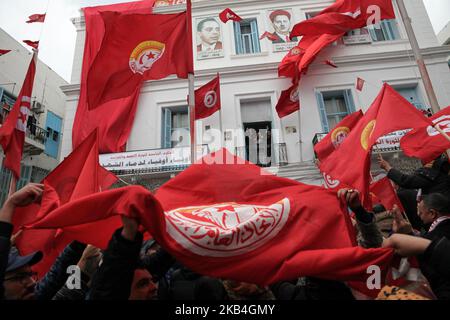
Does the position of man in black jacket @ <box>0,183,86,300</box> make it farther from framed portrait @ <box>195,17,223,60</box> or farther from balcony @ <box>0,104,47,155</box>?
balcony @ <box>0,104,47,155</box>

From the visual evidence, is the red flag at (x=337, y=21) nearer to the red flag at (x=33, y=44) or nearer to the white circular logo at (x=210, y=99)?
the white circular logo at (x=210, y=99)

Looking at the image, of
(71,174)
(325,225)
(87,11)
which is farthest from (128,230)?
(87,11)

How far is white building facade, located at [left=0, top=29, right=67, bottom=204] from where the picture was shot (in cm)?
1306

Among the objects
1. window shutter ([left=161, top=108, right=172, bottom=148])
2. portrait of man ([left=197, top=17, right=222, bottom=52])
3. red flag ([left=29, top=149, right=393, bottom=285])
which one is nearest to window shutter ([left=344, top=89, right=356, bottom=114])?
portrait of man ([left=197, top=17, right=222, bottom=52])

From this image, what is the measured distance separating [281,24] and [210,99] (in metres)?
5.76

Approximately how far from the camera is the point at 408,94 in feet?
36.1

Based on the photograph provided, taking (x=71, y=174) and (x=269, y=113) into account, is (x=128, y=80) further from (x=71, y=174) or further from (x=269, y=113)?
(x=269, y=113)

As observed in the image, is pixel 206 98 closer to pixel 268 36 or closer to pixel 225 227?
pixel 268 36

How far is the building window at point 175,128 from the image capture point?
11352mm

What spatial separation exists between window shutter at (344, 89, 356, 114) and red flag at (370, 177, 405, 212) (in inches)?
289

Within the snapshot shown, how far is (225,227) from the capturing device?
2.02 meters

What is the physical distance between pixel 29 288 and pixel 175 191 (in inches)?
46.9

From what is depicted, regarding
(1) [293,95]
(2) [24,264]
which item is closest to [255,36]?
(1) [293,95]

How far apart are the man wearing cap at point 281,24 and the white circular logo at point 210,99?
4.86 metres
